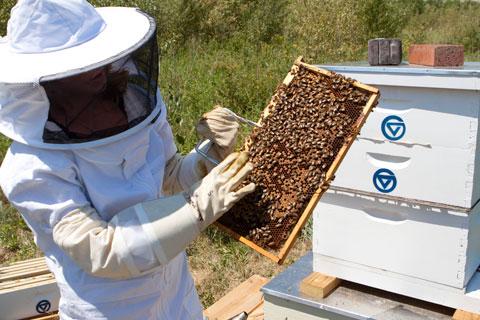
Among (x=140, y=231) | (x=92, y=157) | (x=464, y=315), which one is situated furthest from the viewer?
(x=464, y=315)

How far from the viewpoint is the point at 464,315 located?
7.59 ft

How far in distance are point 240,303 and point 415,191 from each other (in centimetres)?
138

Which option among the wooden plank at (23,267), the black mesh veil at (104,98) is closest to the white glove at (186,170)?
the black mesh veil at (104,98)

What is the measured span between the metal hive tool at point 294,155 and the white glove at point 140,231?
27 centimetres

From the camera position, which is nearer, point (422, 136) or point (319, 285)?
point (422, 136)

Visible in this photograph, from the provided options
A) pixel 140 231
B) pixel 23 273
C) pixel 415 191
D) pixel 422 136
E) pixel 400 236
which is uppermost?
pixel 140 231

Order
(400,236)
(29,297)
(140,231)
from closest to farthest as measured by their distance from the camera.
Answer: (140,231), (400,236), (29,297)

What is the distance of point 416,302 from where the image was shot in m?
2.58

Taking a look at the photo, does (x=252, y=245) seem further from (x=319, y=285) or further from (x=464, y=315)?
(x=464, y=315)

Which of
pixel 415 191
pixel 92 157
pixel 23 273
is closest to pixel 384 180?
pixel 415 191

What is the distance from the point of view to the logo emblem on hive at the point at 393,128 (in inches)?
→ 91.0

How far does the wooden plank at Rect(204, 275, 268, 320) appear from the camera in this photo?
3.08m

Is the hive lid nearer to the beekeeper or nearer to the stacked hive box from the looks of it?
the stacked hive box

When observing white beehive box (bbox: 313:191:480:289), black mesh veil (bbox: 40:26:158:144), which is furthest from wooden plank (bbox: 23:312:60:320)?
black mesh veil (bbox: 40:26:158:144)
